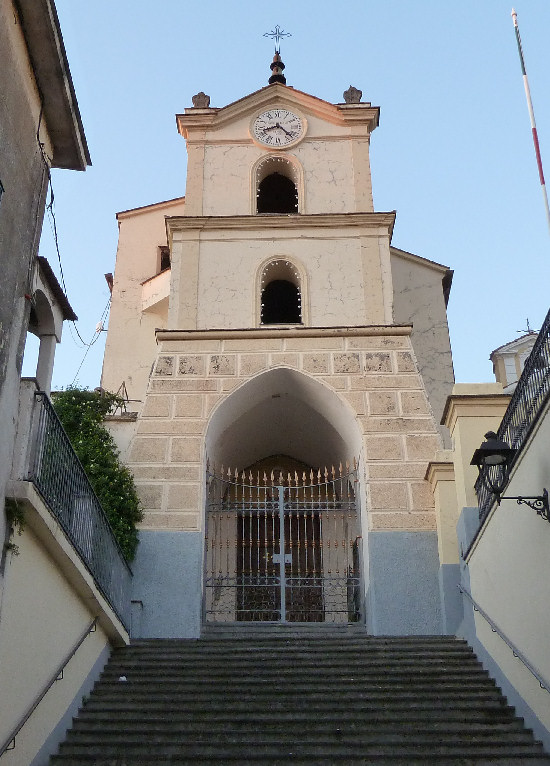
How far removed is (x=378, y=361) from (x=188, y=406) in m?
3.56

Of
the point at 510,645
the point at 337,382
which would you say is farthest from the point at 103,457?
the point at 510,645

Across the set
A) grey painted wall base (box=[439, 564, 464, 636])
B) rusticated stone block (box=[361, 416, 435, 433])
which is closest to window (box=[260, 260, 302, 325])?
rusticated stone block (box=[361, 416, 435, 433])

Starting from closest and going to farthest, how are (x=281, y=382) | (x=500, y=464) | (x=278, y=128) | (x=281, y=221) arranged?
(x=500, y=464), (x=281, y=382), (x=281, y=221), (x=278, y=128)

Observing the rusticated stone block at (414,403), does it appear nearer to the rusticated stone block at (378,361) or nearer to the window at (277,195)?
the rusticated stone block at (378,361)

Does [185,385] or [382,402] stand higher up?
[185,385]

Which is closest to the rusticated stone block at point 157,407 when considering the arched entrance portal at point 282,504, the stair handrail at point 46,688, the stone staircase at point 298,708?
the arched entrance portal at point 282,504

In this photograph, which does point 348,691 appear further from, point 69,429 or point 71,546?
point 69,429

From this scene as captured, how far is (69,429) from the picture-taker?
16062 mm

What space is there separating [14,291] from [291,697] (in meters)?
5.29

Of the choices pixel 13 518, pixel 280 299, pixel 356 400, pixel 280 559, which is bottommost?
pixel 13 518

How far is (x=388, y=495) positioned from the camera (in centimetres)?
1520

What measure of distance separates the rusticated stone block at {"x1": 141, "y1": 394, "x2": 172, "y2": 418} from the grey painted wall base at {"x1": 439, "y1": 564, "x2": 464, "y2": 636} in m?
5.49

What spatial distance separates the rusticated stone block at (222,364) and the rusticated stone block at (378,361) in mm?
2457

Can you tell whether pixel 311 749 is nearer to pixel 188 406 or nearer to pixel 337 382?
pixel 188 406
